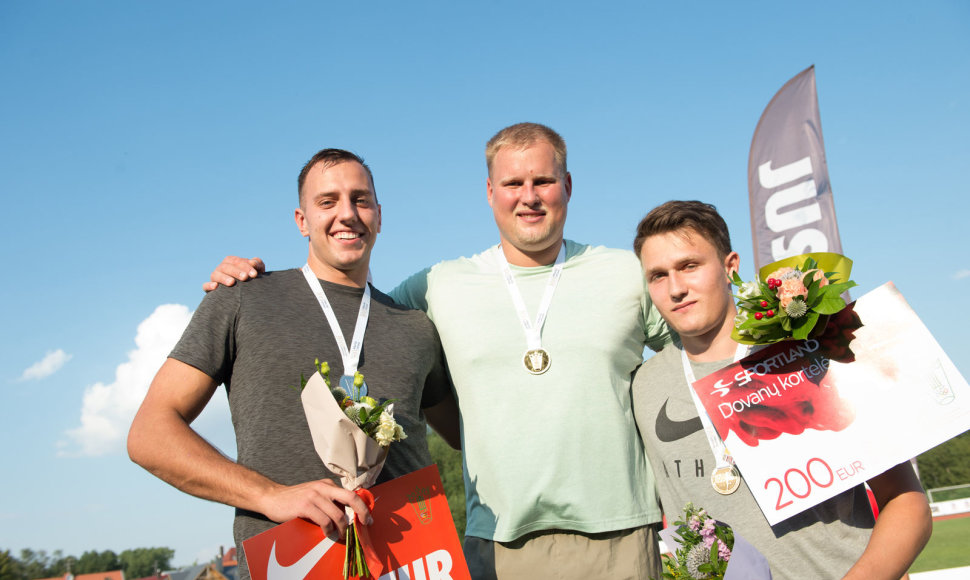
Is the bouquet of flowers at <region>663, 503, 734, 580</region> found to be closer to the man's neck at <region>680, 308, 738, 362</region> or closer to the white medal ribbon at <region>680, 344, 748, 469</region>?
the white medal ribbon at <region>680, 344, 748, 469</region>

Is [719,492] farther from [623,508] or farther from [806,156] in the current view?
[806,156]

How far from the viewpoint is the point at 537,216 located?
3.81m

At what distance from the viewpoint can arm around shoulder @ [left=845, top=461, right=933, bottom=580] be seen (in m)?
2.58

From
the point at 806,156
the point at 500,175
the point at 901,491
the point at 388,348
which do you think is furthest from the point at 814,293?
the point at 806,156

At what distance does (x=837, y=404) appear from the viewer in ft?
9.43

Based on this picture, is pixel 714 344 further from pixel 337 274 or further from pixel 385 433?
pixel 337 274

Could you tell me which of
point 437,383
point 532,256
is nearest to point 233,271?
point 437,383

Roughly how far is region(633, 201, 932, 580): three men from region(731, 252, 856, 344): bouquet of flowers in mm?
291

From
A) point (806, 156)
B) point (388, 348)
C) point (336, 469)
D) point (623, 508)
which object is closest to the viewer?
point (336, 469)

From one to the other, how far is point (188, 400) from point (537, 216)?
80.6 inches

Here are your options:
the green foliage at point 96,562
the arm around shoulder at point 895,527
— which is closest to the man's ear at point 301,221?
the arm around shoulder at point 895,527

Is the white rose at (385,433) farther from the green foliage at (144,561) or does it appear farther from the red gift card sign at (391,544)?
the green foliage at (144,561)

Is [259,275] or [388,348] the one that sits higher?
[259,275]

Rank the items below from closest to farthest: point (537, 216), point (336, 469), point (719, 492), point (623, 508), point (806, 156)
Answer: point (336, 469) < point (719, 492) < point (623, 508) < point (537, 216) < point (806, 156)
